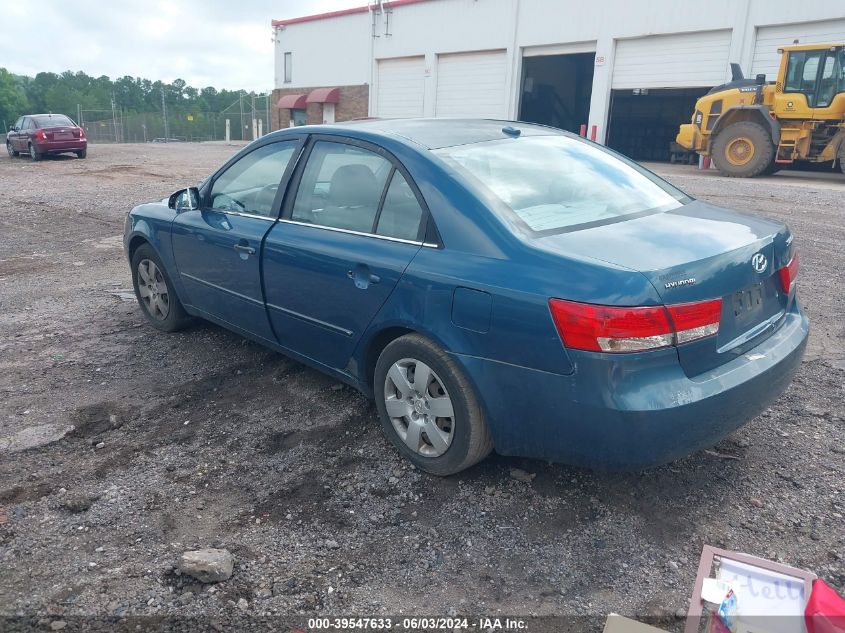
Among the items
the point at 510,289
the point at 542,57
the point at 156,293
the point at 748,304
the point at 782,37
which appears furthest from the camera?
the point at 542,57

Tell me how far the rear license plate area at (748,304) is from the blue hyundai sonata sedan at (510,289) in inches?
0.5

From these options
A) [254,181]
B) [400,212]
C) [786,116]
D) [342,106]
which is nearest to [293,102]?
[342,106]

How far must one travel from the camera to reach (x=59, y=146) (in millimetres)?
22797

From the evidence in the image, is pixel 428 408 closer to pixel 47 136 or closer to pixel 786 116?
pixel 786 116

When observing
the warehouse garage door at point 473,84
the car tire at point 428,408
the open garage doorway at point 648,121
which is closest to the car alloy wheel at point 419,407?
the car tire at point 428,408

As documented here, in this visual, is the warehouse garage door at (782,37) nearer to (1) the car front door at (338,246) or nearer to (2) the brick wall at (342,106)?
(2) the brick wall at (342,106)

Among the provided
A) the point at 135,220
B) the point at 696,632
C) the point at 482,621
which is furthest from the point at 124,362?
the point at 696,632

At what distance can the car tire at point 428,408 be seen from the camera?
302 cm

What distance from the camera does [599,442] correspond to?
2688 mm

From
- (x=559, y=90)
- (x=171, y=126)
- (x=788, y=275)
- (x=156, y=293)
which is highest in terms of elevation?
(x=559, y=90)

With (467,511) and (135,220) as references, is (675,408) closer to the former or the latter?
(467,511)

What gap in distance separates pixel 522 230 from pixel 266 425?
1.89 metres

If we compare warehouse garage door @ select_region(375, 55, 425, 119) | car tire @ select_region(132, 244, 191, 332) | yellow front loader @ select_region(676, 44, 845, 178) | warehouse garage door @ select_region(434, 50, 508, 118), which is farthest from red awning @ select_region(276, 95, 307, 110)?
car tire @ select_region(132, 244, 191, 332)

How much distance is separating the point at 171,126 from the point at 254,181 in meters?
56.8
